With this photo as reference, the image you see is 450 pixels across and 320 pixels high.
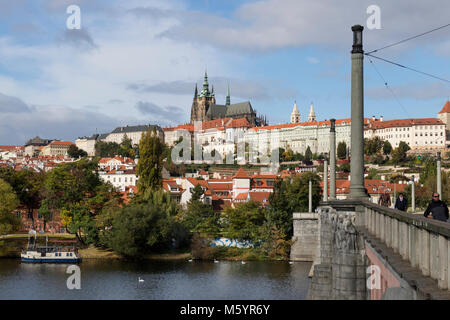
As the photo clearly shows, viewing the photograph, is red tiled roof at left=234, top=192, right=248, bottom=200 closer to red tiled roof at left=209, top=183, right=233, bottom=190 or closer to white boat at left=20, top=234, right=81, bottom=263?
red tiled roof at left=209, top=183, right=233, bottom=190

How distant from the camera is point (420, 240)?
7.93 meters

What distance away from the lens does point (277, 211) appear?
188 feet

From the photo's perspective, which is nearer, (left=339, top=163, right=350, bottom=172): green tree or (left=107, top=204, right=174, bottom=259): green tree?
(left=107, top=204, right=174, bottom=259): green tree

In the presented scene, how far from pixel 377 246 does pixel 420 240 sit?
2.72 metres

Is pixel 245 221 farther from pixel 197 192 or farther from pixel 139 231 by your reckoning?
pixel 197 192

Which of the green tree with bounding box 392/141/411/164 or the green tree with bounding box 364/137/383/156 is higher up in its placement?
the green tree with bounding box 364/137/383/156

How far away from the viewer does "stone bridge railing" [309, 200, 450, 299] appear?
6.81 meters

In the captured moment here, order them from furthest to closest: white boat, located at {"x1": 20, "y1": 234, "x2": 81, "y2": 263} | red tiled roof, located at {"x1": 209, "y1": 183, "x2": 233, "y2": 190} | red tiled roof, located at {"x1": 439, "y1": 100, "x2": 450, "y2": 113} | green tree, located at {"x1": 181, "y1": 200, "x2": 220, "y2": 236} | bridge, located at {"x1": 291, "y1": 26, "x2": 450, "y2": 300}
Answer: red tiled roof, located at {"x1": 439, "y1": 100, "x2": 450, "y2": 113} < red tiled roof, located at {"x1": 209, "y1": 183, "x2": 233, "y2": 190} < green tree, located at {"x1": 181, "y1": 200, "x2": 220, "y2": 236} < white boat, located at {"x1": 20, "y1": 234, "x2": 81, "y2": 263} < bridge, located at {"x1": 291, "y1": 26, "x2": 450, "y2": 300}

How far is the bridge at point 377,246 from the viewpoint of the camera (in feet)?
22.8

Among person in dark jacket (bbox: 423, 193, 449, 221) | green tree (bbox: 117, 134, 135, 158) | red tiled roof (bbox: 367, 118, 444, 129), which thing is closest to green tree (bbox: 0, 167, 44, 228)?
person in dark jacket (bbox: 423, 193, 449, 221)

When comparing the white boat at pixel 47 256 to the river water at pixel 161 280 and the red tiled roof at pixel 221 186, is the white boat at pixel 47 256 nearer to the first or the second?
the river water at pixel 161 280

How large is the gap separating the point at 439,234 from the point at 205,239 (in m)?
48.2
